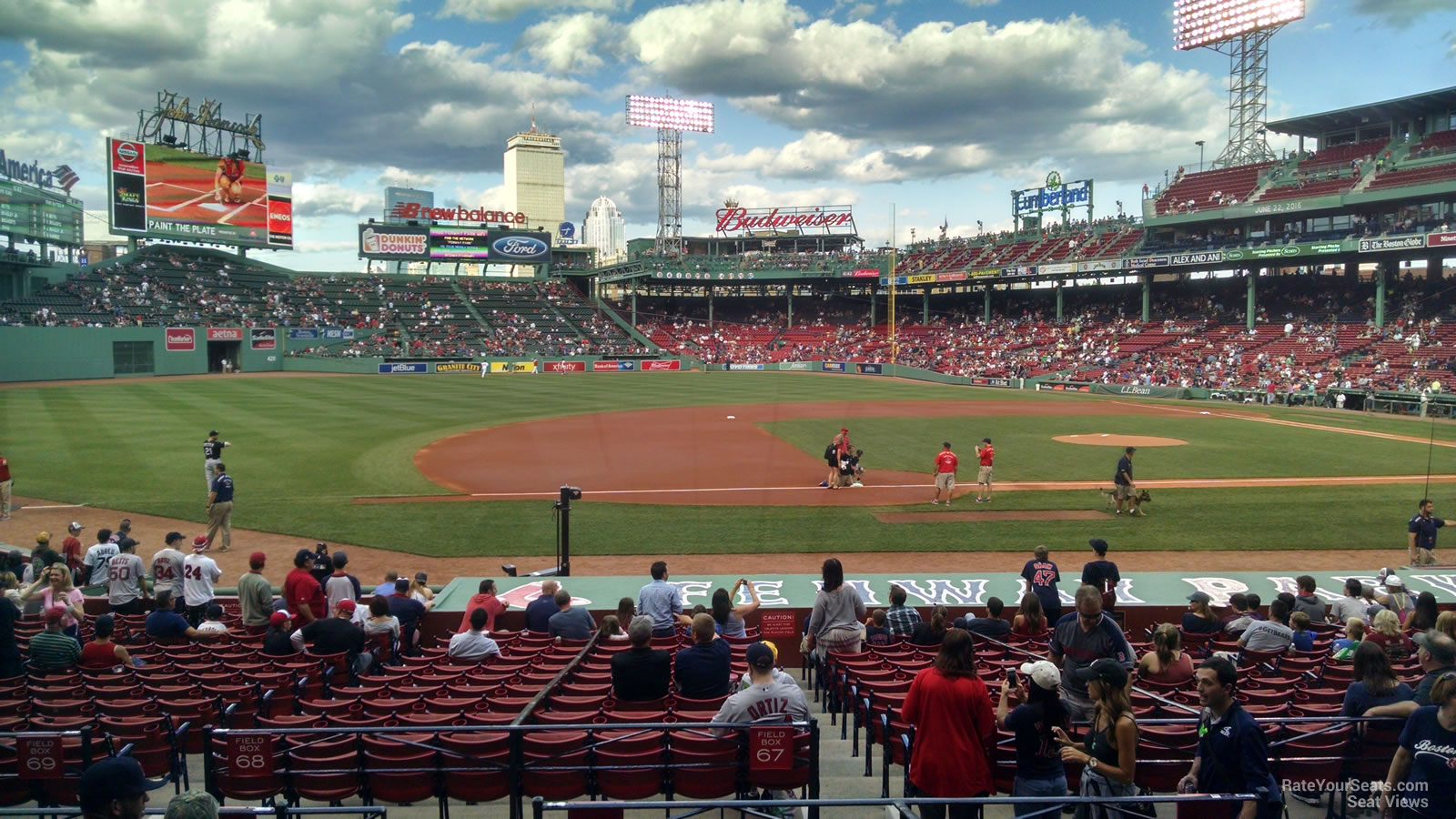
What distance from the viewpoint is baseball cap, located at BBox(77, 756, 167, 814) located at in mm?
4051

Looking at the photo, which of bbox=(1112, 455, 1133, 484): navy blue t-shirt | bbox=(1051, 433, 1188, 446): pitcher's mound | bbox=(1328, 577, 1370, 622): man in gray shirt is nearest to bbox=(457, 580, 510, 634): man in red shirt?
bbox=(1328, 577, 1370, 622): man in gray shirt

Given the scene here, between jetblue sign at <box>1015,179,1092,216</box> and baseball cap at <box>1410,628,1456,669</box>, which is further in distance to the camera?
jetblue sign at <box>1015,179,1092,216</box>

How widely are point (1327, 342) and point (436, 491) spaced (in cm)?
5832

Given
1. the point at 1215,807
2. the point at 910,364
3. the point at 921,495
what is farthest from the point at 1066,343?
the point at 1215,807

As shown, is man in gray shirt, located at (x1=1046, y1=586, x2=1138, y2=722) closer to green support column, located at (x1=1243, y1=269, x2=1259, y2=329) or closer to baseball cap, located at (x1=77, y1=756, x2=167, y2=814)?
baseball cap, located at (x1=77, y1=756, x2=167, y2=814)

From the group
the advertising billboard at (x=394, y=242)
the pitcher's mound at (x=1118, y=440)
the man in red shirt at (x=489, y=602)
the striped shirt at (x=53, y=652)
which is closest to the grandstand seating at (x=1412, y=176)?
the pitcher's mound at (x=1118, y=440)

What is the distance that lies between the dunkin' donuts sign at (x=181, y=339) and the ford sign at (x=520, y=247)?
33645 millimetres

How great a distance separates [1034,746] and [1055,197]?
290 ft

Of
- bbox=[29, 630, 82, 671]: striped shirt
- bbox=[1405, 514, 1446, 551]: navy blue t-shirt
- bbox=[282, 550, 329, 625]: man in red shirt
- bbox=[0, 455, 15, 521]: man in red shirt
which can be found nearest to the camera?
bbox=[29, 630, 82, 671]: striped shirt

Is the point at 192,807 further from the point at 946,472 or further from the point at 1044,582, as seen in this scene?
the point at 946,472

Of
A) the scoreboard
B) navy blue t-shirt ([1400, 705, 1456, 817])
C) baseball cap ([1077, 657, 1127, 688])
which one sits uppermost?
the scoreboard

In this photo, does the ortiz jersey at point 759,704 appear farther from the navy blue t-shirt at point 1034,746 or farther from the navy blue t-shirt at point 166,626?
the navy blue t-shirt at point 166,626

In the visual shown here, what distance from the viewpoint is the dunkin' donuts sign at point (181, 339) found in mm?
67875

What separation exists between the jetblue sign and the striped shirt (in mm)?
87566
